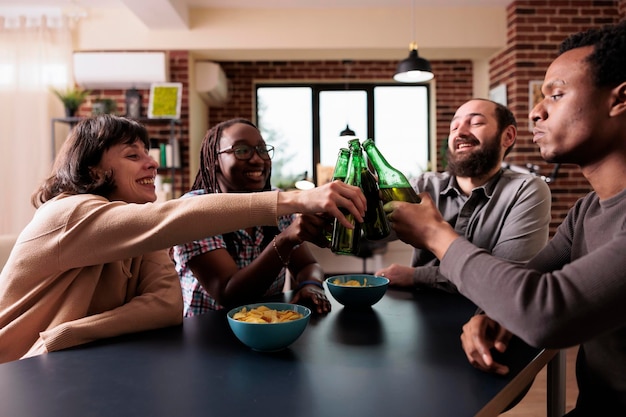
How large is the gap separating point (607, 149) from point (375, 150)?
50 centimetres

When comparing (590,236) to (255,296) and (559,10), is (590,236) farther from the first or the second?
(559,10)

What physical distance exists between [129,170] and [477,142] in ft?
4.01

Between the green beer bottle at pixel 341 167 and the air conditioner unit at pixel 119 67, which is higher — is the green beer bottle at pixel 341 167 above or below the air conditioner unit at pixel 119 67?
below

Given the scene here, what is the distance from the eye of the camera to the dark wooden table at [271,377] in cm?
73

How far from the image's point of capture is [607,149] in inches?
37.1

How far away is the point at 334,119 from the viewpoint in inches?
267

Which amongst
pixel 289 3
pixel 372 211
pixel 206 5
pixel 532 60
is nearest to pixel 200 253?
pixel 372 211

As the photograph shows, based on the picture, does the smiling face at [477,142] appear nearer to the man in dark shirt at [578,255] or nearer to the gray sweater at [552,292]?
the man in dark shirt at [578,255]

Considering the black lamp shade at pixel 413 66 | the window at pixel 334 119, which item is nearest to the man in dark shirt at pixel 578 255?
the black lamp shade at pixel 413 66

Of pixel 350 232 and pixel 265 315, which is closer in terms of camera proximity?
pixel 265 315

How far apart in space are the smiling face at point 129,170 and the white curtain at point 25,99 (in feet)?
13.8

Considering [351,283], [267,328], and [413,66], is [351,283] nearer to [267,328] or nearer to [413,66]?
[267,328]

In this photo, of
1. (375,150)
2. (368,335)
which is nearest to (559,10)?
(375,150)

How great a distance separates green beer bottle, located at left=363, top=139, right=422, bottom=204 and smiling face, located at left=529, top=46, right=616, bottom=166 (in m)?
0.36
